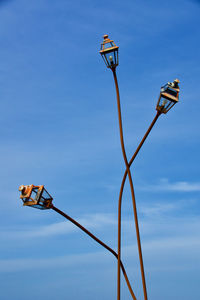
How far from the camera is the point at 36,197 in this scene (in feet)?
26.6

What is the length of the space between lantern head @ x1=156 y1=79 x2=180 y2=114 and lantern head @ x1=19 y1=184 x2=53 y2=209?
116 inches

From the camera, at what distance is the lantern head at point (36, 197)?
26.6 feet

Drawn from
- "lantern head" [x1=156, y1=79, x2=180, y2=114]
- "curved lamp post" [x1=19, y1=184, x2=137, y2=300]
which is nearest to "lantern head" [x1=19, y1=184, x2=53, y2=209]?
"curved lamp post" [x1=19, y1=184, x2=137, y2=300]

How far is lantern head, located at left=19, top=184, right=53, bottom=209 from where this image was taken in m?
8.10

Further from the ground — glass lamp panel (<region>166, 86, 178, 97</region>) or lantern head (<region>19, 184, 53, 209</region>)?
glass lamp panel (<region>166, 86, 178, 97</region>)

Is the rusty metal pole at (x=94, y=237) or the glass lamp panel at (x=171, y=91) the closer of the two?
the glass lamp panel at (x=171, y=91)

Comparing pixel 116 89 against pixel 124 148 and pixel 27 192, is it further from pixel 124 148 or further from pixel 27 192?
pixel 27 192

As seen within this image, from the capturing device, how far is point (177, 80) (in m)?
7.88

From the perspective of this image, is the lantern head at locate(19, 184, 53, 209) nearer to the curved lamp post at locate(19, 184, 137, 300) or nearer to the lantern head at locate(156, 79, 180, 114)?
the curved lamp post at locate(19, 184, 137, 300)

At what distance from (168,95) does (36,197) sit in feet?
11.2

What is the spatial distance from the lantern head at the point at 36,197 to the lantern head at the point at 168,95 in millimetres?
2956

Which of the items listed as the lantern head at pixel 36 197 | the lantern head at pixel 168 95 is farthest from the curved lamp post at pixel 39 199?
the lantern head at pixel 168 95

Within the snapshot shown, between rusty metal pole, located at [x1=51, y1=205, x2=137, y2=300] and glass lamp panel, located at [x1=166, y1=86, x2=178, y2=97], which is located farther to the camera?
rusty metal pole, located at [x1=51, y1=205, x2=137, y2=300]

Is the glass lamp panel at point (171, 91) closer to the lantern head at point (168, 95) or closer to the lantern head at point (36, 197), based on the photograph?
the lantern head at point (168, 95)
